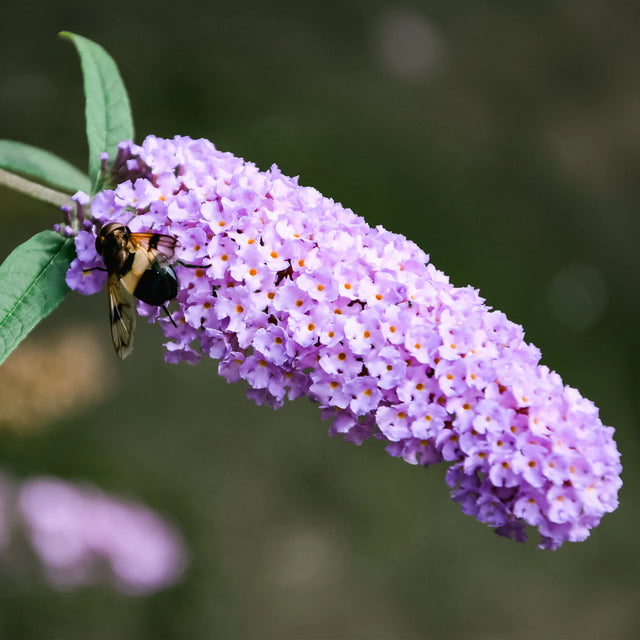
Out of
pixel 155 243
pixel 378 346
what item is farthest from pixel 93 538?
pixel 378 346

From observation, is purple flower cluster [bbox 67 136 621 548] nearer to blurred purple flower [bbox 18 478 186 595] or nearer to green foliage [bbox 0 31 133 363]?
green foliage [bbox 0 31 133 363]

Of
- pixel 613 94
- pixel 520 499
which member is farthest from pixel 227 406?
pixel 613 94

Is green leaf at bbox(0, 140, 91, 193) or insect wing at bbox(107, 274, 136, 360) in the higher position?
green leaf at bbox(0, 140, 91, 193)

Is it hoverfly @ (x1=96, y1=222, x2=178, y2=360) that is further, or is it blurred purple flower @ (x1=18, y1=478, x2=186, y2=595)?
blurred purple flower @ (x1=18, y1=478, x2=186, y2=595)

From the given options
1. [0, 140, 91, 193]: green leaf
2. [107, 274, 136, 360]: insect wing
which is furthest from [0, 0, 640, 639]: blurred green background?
[107, 274, 136, 360]: insect wing

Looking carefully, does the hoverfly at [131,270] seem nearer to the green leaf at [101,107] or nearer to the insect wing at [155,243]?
the insect wing at [155,243]

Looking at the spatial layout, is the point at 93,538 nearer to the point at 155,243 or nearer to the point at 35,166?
the point at 35,166

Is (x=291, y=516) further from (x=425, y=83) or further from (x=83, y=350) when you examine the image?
(x=425, y=83)

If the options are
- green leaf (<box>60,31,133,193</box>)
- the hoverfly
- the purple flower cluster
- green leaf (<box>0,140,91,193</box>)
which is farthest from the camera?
green leaf (<box>0,140,91,193</box>)
